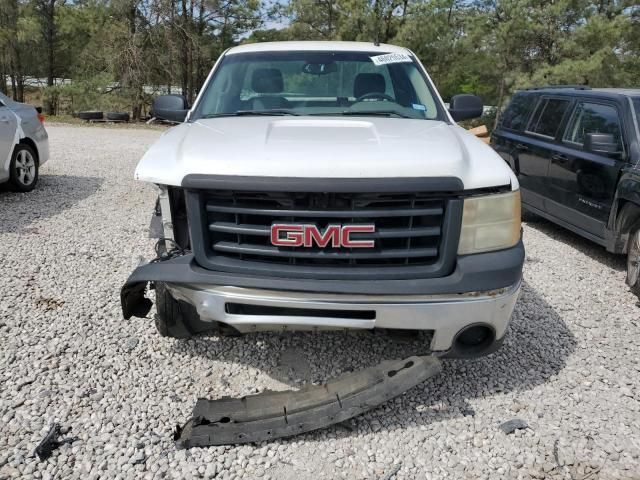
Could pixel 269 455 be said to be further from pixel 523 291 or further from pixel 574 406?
pixel 523 291

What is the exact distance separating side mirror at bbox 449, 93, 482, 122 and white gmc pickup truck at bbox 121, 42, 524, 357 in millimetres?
1526

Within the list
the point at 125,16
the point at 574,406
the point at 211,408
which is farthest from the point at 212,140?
the point at 125,16

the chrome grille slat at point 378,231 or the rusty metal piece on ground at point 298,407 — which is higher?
the chrome grille slat at point 378,231

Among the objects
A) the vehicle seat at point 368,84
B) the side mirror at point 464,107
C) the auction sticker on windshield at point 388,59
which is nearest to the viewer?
the vehicle seat at point 368,84

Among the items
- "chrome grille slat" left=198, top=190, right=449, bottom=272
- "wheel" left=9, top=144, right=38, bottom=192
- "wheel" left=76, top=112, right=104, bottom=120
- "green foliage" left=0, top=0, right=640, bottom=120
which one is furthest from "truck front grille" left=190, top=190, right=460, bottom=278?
"wheel" left=76, top=112, right=104, bottom=120

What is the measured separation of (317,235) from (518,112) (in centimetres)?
588

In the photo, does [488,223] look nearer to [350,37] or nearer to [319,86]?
[319,86]

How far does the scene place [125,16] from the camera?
22422mm

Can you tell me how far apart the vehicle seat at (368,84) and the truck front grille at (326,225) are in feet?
5.68

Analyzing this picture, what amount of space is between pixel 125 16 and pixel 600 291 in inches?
889

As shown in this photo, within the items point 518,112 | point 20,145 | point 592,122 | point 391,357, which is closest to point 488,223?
point 391,357

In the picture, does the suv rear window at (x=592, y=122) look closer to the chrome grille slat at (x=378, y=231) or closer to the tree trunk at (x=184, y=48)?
the chrome grille slat at (x=378, y=231)

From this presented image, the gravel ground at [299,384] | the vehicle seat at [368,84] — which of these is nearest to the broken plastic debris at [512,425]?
the gravel ground at [299,384]

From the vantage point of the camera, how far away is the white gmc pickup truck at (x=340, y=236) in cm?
258
